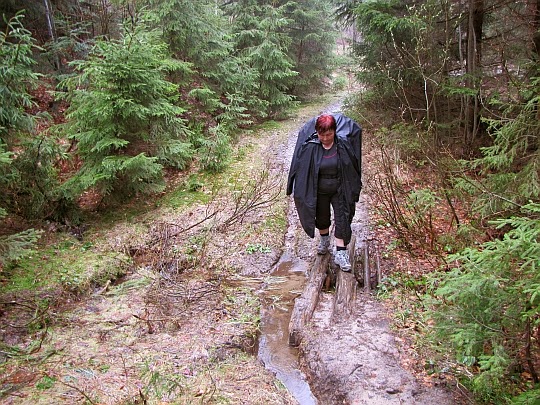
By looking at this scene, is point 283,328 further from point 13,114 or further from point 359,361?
point 13,114

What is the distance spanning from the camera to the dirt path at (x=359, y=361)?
3684 mm

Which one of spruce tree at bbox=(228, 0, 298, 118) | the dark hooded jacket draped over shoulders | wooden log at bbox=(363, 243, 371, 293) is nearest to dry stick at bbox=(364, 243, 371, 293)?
wooden log at bbox=(363, 243, 371, 293)

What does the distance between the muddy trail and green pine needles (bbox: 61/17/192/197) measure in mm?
4336

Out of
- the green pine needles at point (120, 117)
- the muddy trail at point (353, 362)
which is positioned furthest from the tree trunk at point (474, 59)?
the green pine needles at point (120, 117)

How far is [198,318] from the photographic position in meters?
5.10

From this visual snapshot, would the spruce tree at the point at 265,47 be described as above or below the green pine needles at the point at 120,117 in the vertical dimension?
above

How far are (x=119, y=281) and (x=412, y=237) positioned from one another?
15.7 ft

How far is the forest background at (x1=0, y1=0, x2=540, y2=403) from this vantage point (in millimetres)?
3057

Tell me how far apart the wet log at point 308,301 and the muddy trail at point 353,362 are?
0.26 ft

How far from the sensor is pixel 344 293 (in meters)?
5.30

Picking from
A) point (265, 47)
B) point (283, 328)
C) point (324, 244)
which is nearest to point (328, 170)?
point (324, 244)

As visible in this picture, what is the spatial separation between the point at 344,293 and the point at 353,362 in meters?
1.24

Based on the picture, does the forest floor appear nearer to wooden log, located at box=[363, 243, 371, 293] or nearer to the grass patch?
the grass patch

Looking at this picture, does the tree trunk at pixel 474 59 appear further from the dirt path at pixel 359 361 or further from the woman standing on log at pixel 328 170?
the dirt path at pixel 359 361
